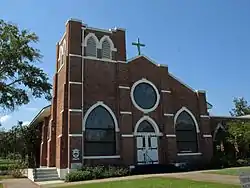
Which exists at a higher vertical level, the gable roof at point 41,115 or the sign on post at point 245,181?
the gable roof at point 41,115

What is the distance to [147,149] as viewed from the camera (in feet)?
81.6

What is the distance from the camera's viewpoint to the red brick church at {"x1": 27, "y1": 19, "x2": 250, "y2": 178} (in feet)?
73.8

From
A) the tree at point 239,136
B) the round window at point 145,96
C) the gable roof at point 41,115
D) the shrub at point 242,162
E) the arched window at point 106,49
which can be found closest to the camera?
the arched window at point 106,49

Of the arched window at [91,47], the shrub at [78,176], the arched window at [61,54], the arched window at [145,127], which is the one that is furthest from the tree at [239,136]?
the arched window at [61,54]

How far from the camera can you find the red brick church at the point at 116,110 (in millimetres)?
22484

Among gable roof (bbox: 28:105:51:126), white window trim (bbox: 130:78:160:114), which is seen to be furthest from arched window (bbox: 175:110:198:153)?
gable roof (bbox: 28:105:51:126)

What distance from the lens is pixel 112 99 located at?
24.3 metres

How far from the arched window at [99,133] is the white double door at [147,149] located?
230 cm

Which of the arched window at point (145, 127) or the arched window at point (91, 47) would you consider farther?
the arched window at point (145, 127)

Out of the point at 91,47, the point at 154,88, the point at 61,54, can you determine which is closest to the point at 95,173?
the point at 154,88

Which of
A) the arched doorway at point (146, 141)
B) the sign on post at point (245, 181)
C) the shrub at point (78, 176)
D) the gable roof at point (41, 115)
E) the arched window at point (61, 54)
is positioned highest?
the arched window at point (61, 54)

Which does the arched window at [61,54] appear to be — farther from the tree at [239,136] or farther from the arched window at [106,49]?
the tree at [239,136]

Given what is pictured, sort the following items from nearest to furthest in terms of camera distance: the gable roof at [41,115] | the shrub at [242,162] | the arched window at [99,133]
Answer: the arched window at [99,133], the shrub at [242,162], the gable roof at [41,115]

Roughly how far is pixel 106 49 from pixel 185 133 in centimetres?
1012
